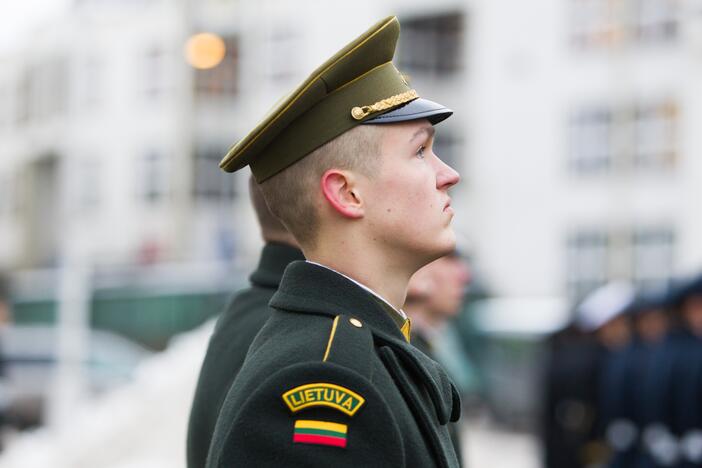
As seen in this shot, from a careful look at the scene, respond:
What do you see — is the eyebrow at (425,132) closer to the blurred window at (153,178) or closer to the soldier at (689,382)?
the soldier at (689,382)

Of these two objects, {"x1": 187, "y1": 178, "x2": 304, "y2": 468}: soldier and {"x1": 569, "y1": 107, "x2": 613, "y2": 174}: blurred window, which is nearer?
{"x1": 187, "y1": 178, "x2": 304, "y2": 468}: soldier

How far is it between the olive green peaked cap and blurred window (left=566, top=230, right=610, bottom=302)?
98.1ft

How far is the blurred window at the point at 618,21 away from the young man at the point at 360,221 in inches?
1179

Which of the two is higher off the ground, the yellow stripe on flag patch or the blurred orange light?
the blurred orange light

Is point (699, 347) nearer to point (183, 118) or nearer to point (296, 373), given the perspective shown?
point (296, 373)

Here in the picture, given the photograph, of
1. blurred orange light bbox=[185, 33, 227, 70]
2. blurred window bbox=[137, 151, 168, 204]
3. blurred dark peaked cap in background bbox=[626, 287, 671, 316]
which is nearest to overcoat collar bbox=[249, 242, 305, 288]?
blurred dark peaked cap in background bbox=[626, 287, 671, 316]

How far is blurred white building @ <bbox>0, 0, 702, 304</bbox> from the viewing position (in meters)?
31.2

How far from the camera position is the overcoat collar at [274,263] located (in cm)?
351

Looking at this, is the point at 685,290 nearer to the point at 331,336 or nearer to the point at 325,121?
the point at 325,121

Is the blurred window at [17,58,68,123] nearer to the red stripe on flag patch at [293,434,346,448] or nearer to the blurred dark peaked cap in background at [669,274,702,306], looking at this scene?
the blurred dark peaked cap in background at [669,274,702,306]

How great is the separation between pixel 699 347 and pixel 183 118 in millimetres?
30690

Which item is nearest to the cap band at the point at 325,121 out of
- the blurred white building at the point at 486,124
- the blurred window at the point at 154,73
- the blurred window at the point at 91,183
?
the blurred white building at the point at 486,124

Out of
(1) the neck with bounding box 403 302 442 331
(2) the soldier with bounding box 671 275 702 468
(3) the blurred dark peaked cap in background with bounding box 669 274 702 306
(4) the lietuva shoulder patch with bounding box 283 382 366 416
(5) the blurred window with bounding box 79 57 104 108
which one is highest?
(5) the blurred window with bounding box 79 57 104 108

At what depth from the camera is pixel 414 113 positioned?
2.41m
